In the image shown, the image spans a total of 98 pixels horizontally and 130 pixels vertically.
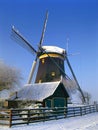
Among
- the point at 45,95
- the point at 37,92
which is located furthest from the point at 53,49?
the point at 45,95

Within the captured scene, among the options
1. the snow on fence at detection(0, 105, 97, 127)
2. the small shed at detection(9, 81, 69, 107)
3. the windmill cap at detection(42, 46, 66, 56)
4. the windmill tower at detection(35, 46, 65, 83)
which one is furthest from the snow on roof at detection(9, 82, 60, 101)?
the windmill cap at detection(42, 46, 66, 56)

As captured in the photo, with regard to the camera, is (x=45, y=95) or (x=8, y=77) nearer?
(x=45, y=95)

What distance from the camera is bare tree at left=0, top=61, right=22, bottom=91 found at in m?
33.0

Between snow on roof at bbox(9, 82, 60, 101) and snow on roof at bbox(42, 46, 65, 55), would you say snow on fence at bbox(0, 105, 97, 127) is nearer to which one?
snow on roof at bbox(9, 82, 60, 101)

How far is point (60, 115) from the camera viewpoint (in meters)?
20.1

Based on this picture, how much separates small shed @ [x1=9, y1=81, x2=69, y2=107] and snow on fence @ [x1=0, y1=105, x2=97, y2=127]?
2.09 meters

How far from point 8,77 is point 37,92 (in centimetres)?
1163

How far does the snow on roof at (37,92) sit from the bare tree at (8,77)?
8505 mm

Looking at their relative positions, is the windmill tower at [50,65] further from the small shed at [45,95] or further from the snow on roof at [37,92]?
the snow on roof at [37,92]

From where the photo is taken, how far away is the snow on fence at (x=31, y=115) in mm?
14371

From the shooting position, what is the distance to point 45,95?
22391mm

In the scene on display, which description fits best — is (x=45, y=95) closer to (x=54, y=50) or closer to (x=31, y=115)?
(x=31, y=115)

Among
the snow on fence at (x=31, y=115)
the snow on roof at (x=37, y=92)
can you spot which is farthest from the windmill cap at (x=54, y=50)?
the snow on fence at (x=31, y=115)

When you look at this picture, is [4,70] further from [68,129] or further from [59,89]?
[68,129]
